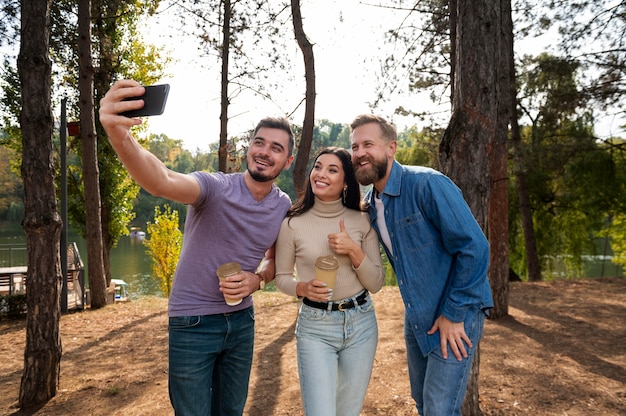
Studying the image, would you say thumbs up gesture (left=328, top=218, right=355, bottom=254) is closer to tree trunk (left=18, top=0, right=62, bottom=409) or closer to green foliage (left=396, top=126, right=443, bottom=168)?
tree trunk (left=18, top=0, right=62, bottom=409)

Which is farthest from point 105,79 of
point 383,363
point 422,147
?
point 383,363

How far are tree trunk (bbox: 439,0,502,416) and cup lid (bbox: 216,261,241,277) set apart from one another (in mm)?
2182

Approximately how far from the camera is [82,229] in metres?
16.8

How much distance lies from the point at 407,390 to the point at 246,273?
2984mm

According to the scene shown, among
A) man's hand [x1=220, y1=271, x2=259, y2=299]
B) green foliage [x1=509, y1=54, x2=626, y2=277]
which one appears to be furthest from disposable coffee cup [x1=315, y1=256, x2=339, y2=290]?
green foliage [x1=509, y1=54, x2=626, y2=277]

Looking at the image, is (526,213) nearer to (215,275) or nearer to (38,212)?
(38,212)

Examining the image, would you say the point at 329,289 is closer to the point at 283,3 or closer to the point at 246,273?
the point at 246,273

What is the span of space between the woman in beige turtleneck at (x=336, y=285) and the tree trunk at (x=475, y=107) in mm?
1454

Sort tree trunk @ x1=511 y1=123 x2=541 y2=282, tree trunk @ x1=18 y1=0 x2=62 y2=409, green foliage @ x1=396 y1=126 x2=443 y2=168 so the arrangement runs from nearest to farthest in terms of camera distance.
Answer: tree trunk @ x1=18 y1=0 x2=62 y2=409
tree trunk @ x1=511 y1=123 x2=541 y2=282
green foliage @ x1=396 y1=126 x2=443 y2=168

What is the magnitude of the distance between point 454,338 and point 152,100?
5.78ft

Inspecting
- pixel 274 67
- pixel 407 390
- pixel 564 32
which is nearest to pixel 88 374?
pixel 407 390

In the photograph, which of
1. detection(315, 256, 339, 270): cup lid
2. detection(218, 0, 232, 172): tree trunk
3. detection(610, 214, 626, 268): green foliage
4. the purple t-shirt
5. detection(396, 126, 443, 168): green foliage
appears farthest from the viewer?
detection(610, 214, 626, 268): green foliage

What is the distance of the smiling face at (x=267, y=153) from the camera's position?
253 cm

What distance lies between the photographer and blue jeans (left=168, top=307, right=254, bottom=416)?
2.44m
